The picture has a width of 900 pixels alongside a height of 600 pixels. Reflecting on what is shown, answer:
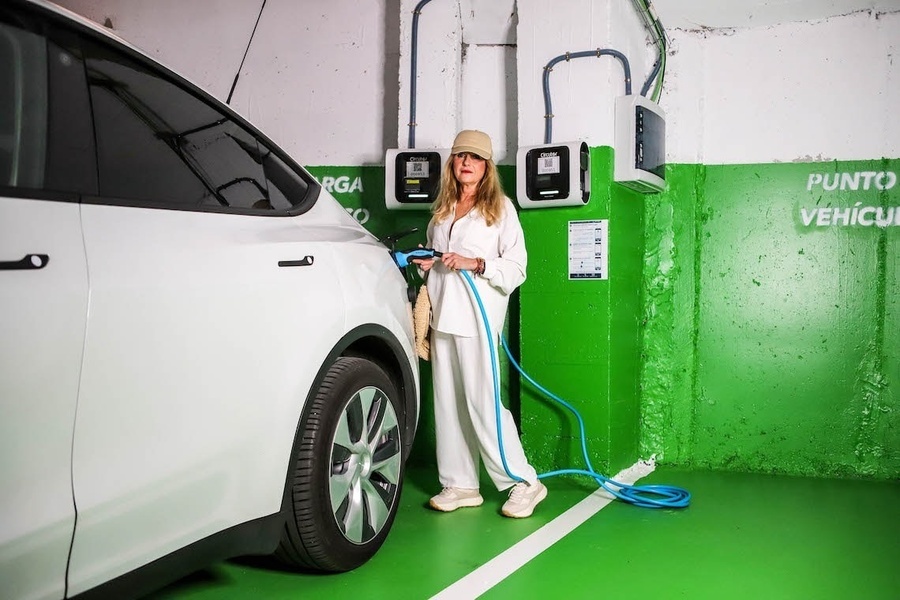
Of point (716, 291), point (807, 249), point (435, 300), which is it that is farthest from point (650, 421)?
point (435, 300)

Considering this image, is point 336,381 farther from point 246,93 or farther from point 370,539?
point 246,93

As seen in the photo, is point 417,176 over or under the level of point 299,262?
over

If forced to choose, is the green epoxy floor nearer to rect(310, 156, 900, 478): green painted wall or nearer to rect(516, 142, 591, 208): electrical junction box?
rect(310, 156, 900, 478): green painted wall

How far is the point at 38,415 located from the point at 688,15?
4309mm

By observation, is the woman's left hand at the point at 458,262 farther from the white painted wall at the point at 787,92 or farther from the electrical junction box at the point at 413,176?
the white painted wall at the point at 787,92

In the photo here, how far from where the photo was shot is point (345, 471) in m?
2.83

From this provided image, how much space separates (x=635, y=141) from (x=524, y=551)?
7.45 feet

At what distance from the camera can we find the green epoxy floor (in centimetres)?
284

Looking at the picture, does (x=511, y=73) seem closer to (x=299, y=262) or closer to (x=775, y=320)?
(x=775, y=320)

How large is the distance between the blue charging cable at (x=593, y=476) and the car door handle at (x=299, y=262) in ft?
4.06

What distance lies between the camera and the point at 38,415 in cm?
165

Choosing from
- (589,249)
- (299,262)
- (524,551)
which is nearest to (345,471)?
(299,262)

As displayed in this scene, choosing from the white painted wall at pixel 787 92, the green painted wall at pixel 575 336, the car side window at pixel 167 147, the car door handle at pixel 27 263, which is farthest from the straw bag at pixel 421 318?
the car door handle at pixel 27 263

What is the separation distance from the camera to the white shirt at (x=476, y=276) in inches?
149
